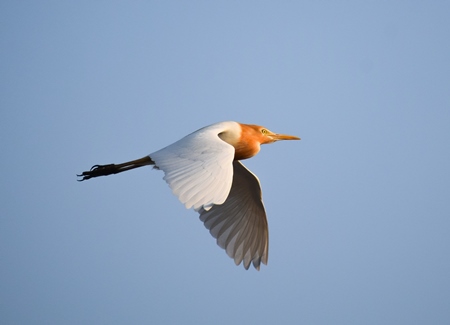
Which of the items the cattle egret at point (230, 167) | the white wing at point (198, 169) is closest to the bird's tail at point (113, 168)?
the cattle egret at point (230, 167)

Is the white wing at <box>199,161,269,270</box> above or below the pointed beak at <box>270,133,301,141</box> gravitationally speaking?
below

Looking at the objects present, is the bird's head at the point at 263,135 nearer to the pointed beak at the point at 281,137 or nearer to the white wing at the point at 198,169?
the pointed beak at the point at 281,137

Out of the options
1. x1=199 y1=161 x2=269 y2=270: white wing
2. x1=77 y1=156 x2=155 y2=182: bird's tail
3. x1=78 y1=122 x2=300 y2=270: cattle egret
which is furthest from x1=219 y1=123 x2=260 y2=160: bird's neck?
x1=77 y1=156 x2=155 y2=182: bird's tail

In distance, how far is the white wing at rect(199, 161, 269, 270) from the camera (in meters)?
11.8

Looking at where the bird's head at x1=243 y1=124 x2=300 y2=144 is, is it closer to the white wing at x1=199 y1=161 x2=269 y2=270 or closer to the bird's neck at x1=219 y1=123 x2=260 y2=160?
the bird's neck at x1=219 y1=123 x2=260 y2=160

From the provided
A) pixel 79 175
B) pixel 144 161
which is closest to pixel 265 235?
pixel 144 161

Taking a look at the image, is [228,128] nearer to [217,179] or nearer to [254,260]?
[254,260]

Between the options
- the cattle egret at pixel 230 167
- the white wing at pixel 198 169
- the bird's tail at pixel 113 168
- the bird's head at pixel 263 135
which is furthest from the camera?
the bird's head at pixel 263 135

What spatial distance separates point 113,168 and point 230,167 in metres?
3.52

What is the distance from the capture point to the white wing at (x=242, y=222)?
11766 mm

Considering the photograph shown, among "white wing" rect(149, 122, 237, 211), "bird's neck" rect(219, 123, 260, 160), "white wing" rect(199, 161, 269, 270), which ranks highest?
"bird's neck" rect(219, 123, 260, 160)

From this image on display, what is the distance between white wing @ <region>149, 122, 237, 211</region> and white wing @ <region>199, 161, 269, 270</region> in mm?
2494

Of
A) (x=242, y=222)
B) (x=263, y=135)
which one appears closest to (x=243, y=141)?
(x=263, y=135)

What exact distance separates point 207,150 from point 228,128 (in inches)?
92.7
